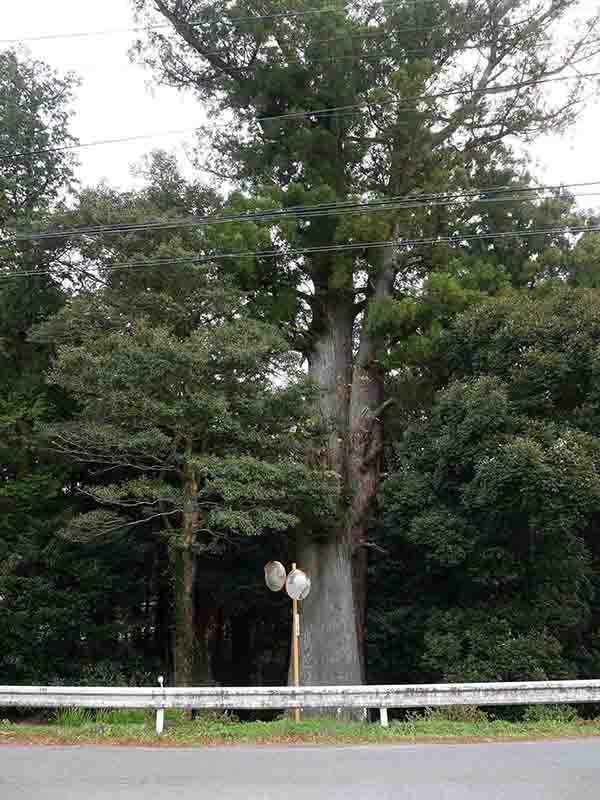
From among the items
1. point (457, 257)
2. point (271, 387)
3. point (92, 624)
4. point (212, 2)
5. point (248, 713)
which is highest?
point (212, 2)

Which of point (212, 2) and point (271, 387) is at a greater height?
point (212, 2)

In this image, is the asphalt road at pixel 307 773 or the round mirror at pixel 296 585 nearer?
the asphalt road at pixel 307 773

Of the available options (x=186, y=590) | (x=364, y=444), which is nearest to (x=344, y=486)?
(x=364, y=444)

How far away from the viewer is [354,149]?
17281mm

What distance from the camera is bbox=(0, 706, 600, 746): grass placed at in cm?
675

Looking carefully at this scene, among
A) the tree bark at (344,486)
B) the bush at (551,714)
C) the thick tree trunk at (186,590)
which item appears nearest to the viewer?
Result: the bush at (551,714)

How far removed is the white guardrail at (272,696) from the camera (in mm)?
7016

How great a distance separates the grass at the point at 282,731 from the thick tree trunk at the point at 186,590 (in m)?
4.04

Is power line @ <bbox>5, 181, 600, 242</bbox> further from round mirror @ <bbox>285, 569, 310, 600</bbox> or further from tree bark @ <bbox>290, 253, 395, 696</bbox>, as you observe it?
round mirror @ <bbox>285, 569, 310, 600</bbox>

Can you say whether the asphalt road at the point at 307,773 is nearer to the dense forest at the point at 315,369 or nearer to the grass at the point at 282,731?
the grass at the point at 282,731

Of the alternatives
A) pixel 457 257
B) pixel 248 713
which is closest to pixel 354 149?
pixel 457 257

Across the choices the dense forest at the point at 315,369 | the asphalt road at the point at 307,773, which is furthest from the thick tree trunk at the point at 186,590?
the asphalt road at the point at 307,773

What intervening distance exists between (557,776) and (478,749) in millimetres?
1106

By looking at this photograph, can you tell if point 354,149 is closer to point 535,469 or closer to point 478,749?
point 535,469
